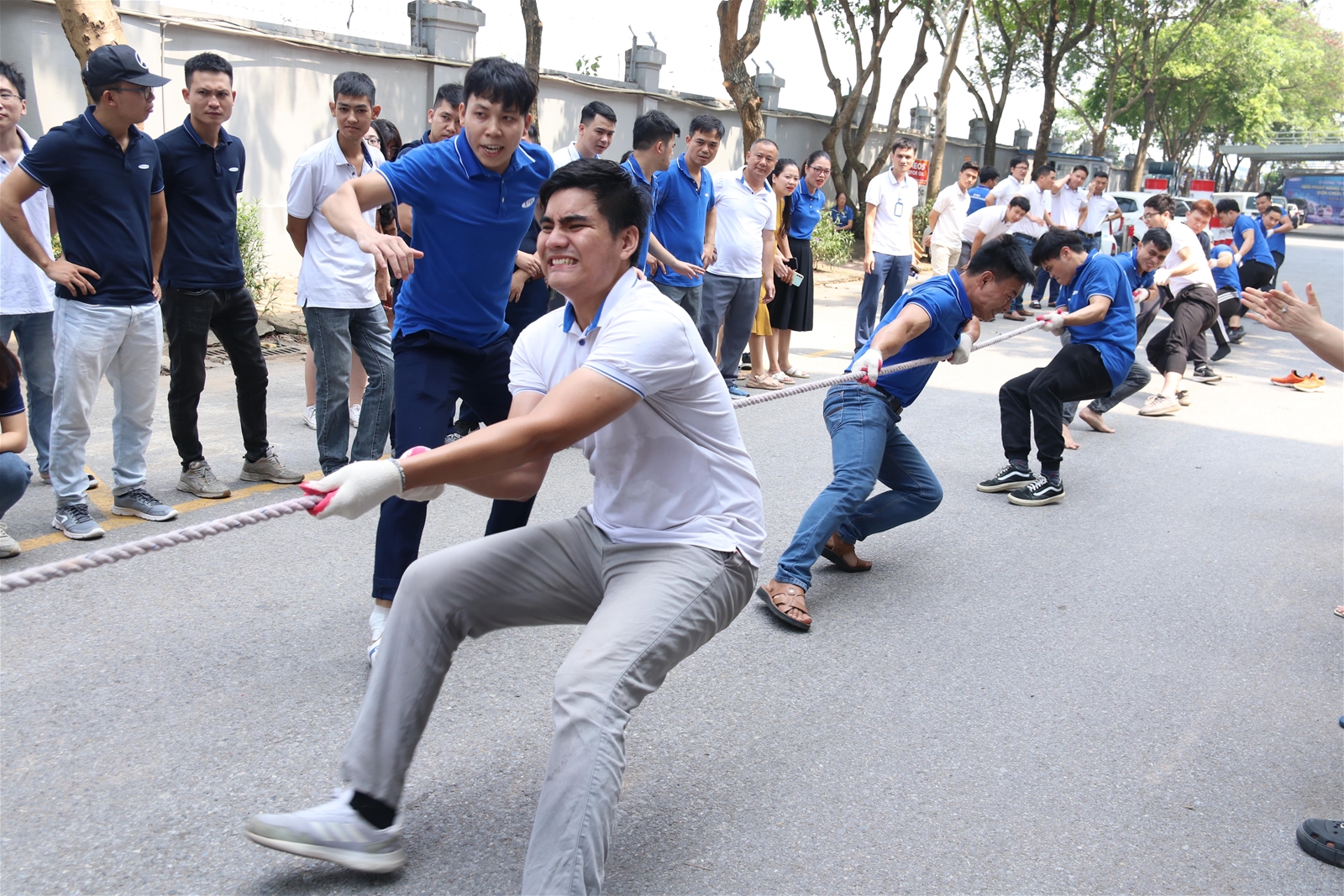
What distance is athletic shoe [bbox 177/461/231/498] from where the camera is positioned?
5.14 m

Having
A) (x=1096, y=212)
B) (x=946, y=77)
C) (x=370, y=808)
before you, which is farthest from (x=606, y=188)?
(x=946, y=77)

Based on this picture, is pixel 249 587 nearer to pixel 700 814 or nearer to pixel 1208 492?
pixel 700 814

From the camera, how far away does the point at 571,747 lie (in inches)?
85.0

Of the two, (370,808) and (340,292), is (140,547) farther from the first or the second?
(340,292)

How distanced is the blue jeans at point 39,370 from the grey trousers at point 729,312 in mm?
4111

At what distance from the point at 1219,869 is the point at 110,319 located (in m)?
4.38

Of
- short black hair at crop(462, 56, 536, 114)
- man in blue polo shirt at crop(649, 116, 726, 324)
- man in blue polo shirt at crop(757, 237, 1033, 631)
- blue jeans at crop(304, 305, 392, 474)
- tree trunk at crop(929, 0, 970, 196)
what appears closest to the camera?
short black hair at crop(462, 56, 536, 114)

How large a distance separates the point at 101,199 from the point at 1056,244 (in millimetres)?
4878

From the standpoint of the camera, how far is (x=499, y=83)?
3.53 meters

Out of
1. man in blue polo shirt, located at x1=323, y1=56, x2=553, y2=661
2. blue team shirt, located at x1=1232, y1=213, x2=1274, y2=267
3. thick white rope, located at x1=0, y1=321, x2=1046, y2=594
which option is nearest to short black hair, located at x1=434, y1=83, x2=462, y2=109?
man in blue polo shirt, located at x1=323, y1=56, x2=553, y2=661

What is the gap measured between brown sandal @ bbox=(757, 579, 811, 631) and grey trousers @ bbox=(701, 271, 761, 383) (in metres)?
3.80

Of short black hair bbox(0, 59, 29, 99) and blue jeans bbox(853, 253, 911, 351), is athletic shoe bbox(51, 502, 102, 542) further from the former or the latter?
blue jeans bbox(853, 253, 911, 351)

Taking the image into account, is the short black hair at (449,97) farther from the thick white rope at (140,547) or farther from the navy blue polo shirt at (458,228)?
the thick white rope at (140,547)

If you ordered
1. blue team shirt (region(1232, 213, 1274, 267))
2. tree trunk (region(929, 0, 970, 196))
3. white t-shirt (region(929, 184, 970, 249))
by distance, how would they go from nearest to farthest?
blue team shirt (region(1232, 213, 1274, 267)) → white t-shirt (region(929, 184, 970, 249)) → tree trunk (region(929, 0, 970, 196))
